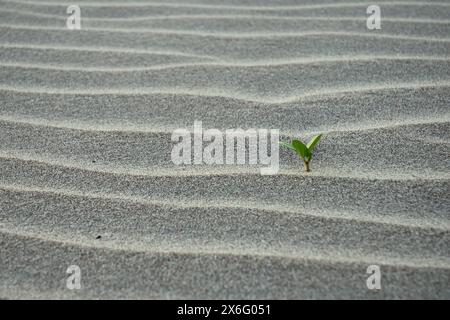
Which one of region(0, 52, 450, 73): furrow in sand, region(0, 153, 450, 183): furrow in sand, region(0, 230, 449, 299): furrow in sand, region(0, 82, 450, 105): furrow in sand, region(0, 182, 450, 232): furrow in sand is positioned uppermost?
region(0, 52, 450, 73): furrow in sand

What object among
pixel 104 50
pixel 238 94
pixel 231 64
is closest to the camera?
pixel 238 94

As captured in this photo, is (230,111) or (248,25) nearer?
(230,111)

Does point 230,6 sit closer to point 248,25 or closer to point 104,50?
point 248,25

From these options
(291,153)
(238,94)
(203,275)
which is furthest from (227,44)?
(203,275)

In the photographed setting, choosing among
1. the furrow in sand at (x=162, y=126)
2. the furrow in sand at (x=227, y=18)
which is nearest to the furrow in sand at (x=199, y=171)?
the furrow in sand at (x=162, y=126)

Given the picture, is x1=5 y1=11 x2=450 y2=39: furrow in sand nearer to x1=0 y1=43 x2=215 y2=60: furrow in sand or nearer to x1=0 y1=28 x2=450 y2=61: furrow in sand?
x1=0 y1=28 x2=450 y2=61: furrow in sand

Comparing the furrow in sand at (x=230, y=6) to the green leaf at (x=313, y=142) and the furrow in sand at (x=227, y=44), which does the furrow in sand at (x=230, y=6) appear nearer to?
the furrow in sand at (x=227, y=44)

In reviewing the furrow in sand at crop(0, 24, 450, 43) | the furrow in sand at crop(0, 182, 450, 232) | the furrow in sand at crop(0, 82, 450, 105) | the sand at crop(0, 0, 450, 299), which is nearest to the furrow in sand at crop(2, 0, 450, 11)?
the sand at crop(0, 0, 450, 299)
